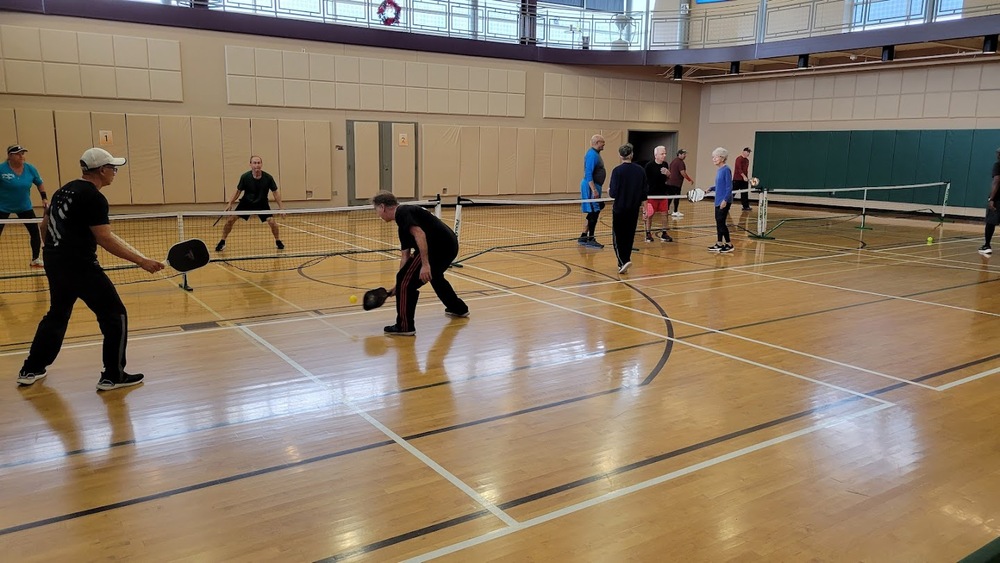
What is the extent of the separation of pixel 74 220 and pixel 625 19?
21.3 meters

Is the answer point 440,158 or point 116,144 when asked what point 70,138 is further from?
point 440,158

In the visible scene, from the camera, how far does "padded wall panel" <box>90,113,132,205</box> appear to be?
663 inches

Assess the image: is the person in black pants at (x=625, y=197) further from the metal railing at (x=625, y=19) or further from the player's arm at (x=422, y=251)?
the metal railing at (x=625, y=19)

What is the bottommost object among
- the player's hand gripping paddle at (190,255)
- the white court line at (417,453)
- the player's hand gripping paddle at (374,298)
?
the white court line at (417,453)

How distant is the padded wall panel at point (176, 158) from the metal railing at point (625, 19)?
9.78 feet

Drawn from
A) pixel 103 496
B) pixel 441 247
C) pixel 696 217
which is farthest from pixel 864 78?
pixel 103 496

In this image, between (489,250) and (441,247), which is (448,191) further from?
(441,247)

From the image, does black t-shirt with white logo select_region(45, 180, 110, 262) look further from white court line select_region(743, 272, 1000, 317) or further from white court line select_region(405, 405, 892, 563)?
white court line select_region(743, 272, 1000, 317)

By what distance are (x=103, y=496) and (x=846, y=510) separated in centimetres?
389

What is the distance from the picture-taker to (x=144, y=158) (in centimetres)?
1742

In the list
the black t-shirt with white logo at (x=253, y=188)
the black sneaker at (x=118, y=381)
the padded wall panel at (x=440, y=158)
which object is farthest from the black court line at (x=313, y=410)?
the padded wall panel at (x=440, y=158)

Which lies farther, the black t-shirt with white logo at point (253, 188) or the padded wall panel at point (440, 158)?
the padded wall panel at point (440, 158)

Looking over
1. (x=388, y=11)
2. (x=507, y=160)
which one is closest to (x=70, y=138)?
(x=388, y=11)

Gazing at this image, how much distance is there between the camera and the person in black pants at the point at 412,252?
6668mm
